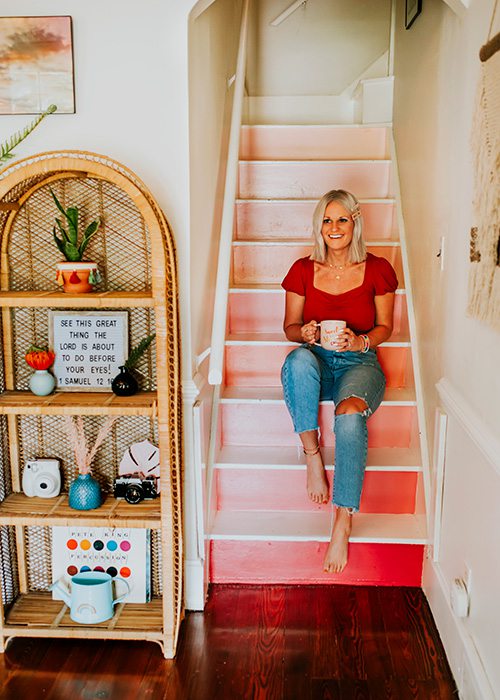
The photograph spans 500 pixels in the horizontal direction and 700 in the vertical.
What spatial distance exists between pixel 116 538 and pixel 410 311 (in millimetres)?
1515

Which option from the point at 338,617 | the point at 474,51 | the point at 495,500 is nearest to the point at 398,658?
the point at 338,617

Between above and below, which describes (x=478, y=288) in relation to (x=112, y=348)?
above

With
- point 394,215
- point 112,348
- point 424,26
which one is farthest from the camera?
point 394,215

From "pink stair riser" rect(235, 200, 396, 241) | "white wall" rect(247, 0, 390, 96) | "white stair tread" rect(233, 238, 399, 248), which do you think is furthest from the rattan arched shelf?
"white wall" rect(247, 0, 390, 96)

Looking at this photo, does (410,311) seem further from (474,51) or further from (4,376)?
(4,376)

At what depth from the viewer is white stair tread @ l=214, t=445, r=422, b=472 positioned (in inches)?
100

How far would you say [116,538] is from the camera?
231 centimetres

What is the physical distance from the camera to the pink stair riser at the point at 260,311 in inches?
119

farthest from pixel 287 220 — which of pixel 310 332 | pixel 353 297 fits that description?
pixel 310 332

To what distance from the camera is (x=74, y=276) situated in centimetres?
206

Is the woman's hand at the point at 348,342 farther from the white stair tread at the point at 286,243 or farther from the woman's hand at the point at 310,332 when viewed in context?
the white stair tread at the point at 286,243

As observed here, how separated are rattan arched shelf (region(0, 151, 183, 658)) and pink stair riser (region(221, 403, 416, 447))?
1.67ft

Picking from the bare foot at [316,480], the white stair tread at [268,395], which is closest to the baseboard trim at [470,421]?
the white stair tread at [268,395]

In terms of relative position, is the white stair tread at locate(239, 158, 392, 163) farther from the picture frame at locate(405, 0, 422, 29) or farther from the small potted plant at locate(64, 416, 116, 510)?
the small potted plant at locate(64, 416, 116, 510)
